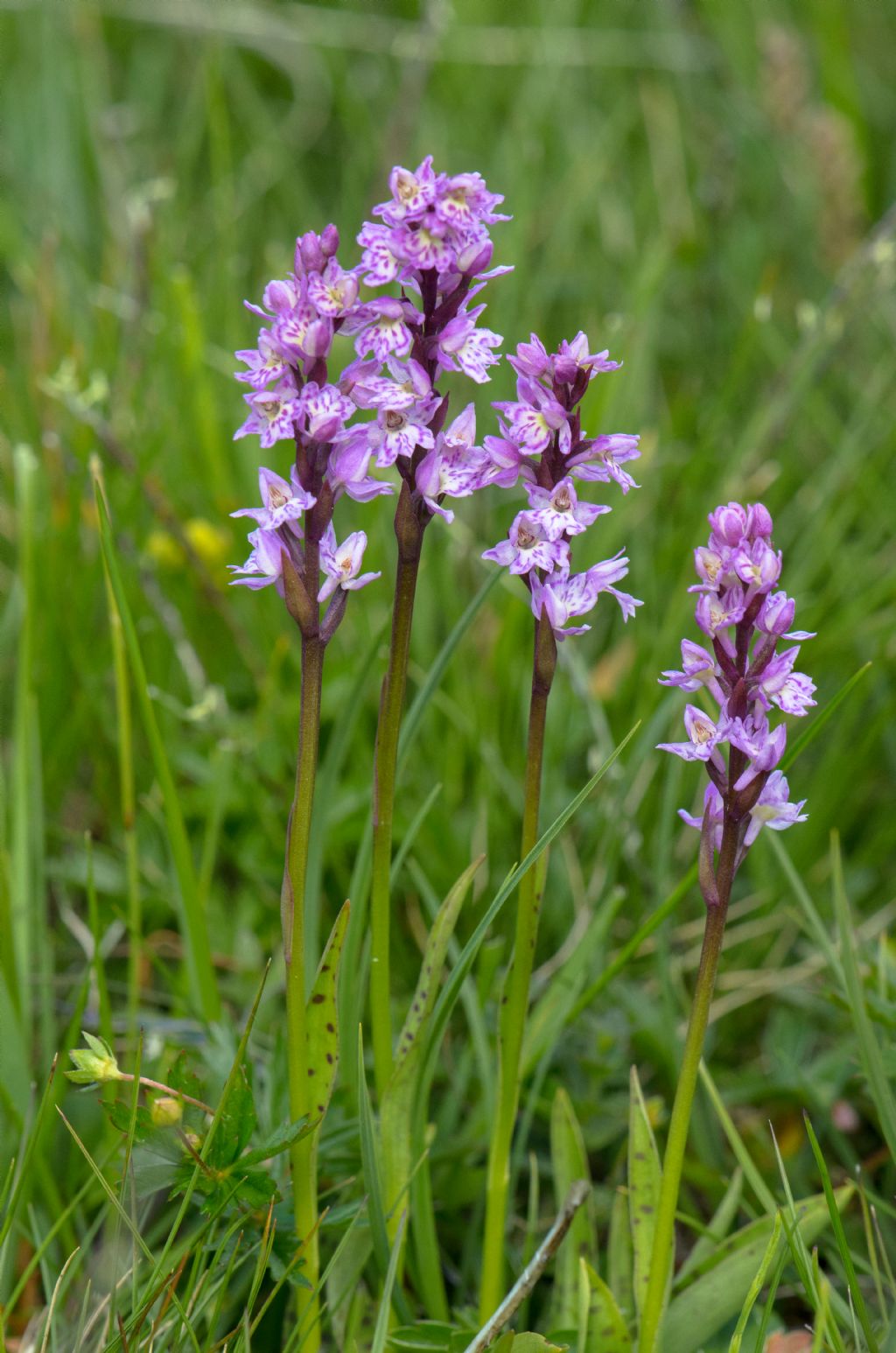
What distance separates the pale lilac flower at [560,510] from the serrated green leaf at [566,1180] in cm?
79

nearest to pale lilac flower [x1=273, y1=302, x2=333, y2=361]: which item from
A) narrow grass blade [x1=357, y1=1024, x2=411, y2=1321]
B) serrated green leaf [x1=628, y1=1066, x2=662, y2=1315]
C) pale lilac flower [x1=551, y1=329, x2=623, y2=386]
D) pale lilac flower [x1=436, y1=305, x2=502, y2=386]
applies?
pale lilac flower [x1=436, y1=305, x2=502, y2=386]

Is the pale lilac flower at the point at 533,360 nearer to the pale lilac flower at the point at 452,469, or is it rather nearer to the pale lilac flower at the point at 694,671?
the pale lilac flower at the point at 452,469

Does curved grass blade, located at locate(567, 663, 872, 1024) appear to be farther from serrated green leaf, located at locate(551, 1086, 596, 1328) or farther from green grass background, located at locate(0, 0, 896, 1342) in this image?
green grass background, located at locate(0, 0, 896, 1342)

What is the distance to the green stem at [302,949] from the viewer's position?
132 centimetres

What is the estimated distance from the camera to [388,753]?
1388mm

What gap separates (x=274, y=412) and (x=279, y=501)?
0.29ft

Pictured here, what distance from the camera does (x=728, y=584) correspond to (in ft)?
4.20

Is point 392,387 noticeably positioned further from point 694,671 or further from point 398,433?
point 694,671

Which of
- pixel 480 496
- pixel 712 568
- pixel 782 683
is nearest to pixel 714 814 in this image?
pixel 782 683

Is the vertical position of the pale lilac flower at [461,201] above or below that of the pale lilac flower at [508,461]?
above

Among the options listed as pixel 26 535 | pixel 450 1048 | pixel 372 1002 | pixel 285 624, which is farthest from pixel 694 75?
pixel 372 1002

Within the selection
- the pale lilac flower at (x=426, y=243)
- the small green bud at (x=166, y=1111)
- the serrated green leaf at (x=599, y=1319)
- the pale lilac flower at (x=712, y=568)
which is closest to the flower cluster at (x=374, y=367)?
the pale lilac flower at (x=426, y=243)

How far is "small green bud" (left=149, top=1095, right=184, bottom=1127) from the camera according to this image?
1414mm

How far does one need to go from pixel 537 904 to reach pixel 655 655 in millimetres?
1162
